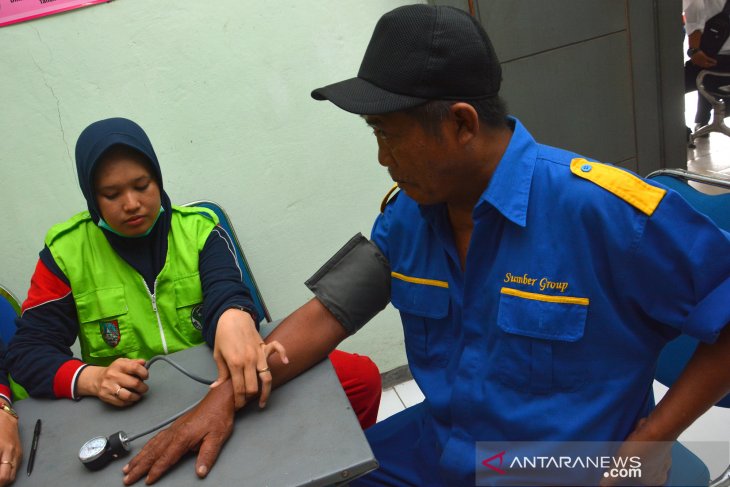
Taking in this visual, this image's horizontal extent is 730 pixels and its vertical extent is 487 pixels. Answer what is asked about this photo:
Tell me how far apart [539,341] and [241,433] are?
56 centimetres

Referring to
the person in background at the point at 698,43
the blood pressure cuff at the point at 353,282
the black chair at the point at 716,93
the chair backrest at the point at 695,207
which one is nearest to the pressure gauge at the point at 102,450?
the blood pressure cuff at the point at 353,282

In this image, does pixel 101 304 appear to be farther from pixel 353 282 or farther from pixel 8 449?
pixel 353 282

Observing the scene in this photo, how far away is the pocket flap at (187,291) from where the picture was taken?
1.54 m

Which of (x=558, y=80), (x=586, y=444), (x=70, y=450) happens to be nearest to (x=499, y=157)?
(x=586, y=444)

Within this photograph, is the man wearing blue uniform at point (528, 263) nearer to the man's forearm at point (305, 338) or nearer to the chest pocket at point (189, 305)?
the man's forearm at point (305, 338)

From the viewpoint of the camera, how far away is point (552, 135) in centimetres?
243

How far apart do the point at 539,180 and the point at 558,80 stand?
153 centimetres

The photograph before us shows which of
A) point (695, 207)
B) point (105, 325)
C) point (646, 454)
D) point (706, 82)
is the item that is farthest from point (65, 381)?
point (706, 82)

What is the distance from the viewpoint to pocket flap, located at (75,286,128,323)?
1502mm

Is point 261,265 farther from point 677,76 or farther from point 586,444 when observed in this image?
point 677,76

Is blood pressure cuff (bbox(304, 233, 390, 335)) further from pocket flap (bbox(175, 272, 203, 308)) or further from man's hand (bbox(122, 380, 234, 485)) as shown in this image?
pocket flap (bbox(175, 272, 203, 308))

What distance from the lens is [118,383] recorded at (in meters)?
1.21

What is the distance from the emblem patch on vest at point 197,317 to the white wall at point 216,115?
0.64 m

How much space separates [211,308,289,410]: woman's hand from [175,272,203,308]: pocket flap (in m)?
0.27
